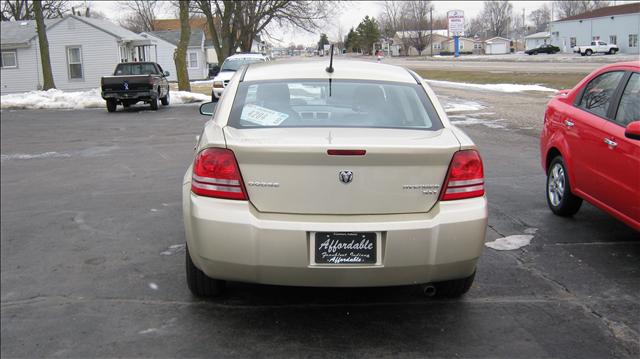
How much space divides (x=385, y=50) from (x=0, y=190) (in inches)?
5193

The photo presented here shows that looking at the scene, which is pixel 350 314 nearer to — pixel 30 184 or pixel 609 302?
pixel 609 302

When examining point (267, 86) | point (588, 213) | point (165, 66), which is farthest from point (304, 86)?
point (165, 66)

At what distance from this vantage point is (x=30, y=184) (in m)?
8.80

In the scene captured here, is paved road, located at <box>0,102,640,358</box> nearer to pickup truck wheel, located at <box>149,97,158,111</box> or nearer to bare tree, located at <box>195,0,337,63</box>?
pickup truck wheel, located at <box>149,97,158,111</box>

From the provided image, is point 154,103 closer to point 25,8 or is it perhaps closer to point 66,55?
point 66,55

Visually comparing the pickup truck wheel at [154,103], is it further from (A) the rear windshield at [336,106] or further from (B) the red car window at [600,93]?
(A) the rear windshield at [336,106]

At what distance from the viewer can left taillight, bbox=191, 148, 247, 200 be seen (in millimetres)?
3701

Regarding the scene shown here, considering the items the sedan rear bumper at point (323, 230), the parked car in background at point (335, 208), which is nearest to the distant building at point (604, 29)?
the parked car in background at point (335, 208)

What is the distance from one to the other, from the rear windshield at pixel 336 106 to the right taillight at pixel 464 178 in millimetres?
416

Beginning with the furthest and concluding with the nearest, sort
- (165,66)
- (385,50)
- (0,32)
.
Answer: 1. (385,50)
2. (165,66)
3. (0,32)

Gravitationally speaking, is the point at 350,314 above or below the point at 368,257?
below

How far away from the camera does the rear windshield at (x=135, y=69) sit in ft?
77.8

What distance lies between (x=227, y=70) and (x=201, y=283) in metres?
20.2

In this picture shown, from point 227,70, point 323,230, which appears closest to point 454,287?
point 323,230
